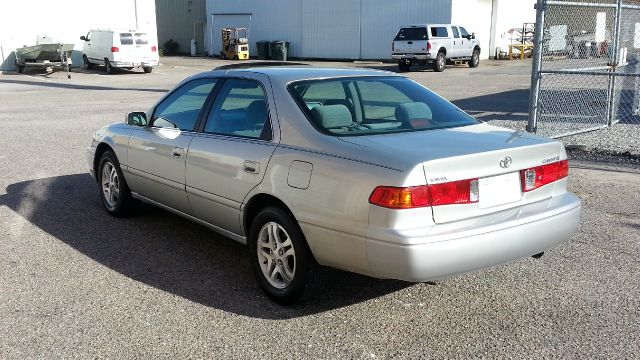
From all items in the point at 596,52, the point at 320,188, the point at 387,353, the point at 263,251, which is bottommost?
the point at 387,353

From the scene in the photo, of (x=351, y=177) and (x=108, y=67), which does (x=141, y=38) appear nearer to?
(x=108, y=67)

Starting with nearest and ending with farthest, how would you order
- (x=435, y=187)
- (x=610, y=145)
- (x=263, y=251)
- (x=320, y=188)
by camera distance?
(x=435, y=187)
(x=320, y=188)
(x=263, y=251)
(x=610, y=145)

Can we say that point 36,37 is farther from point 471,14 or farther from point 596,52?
point 596,52

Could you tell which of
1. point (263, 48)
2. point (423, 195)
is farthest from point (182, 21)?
point (423, 195)

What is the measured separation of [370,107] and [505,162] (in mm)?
1300

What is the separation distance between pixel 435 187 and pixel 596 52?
845 centimetres

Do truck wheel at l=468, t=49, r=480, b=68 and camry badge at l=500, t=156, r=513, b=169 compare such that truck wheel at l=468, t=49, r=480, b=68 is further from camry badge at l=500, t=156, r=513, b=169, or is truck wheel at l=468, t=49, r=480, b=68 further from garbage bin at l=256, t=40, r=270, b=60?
camry badge at l=500, t=156, r=513, b=169

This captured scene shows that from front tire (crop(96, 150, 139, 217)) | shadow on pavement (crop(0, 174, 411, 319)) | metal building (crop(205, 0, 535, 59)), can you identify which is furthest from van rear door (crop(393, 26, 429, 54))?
front tire (crop(96, 150, 139, 217))

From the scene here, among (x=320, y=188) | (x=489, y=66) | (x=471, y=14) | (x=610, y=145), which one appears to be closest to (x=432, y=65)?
(x=489, y=66)

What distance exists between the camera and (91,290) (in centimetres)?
463

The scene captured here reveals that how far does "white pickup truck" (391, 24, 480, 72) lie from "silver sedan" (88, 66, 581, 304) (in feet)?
79.4

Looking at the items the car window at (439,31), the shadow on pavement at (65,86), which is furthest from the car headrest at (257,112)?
the car window at (439,31)

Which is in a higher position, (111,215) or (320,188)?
(320,188)

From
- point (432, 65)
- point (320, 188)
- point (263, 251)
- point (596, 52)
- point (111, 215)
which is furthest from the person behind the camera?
point (432, 65)
